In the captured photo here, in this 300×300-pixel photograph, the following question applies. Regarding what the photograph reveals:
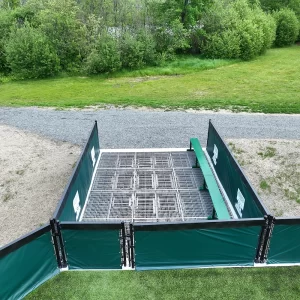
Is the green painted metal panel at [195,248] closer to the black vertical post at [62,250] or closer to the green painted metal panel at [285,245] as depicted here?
the green painted metal panel at [285,245]

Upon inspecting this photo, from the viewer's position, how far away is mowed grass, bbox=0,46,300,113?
55.9ft

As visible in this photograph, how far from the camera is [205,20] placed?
2812 centimetres

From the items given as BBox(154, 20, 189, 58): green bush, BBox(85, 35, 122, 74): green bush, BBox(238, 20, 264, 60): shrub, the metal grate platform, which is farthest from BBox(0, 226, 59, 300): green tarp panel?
BBox(238, 20, 264, 60): shrub

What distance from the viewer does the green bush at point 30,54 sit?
23000 mm

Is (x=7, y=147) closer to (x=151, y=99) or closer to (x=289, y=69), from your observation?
(x=151, y=99)

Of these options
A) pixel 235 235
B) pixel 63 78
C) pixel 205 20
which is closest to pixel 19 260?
pixel 235 235

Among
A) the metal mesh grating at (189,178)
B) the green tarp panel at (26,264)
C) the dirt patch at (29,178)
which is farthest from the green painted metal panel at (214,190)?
the dirt patch at (29,178)

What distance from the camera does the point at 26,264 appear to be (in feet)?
17.4

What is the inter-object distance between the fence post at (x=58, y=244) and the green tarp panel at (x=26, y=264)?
0.07 m

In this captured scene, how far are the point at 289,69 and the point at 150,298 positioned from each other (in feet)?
78.4

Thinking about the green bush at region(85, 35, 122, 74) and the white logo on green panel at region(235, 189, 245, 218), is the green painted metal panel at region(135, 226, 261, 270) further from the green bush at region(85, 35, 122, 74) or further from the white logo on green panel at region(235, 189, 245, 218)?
the green bush at region(85, 35, 122, 74)

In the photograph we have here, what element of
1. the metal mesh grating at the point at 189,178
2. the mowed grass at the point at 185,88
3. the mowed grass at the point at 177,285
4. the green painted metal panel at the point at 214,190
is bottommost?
the mowed grass at the point at 185,88

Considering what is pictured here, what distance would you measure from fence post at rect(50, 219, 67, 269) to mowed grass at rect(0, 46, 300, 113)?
38.2 ft

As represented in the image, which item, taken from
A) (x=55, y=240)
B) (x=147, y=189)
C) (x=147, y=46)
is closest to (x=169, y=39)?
(x=147, y=46)
